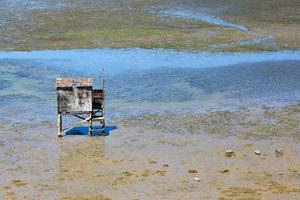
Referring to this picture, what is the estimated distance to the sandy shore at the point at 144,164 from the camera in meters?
15.1

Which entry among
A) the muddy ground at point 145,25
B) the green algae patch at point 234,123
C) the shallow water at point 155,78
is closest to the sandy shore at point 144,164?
the green algae patch at point 234,123

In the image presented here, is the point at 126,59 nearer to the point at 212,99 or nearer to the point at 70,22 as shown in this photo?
the point at 212,99

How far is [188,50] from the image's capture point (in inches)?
1308

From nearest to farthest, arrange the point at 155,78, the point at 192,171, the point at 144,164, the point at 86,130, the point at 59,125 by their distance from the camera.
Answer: the point at 192,171, the point at 144,164, the point at 59,125, the point at 86,130, the point at 155,78

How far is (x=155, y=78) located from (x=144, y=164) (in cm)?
1027

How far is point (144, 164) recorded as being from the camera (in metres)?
17.1

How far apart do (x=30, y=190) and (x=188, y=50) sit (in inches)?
758

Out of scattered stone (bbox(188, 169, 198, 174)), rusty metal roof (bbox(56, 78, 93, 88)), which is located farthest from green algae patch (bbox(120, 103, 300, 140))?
scattered stone (bbox(188, 169, 198, 174))

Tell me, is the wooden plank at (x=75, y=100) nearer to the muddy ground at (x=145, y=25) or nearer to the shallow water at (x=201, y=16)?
the muddy ground at (x=145, y=25)

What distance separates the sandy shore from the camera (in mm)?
15141

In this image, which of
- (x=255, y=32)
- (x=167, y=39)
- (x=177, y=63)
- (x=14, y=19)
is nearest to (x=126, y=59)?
(x=177, y=63)

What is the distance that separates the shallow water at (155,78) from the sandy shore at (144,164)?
7.60 ft

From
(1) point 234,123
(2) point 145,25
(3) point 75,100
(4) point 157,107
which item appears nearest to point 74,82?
(3) point 75,100

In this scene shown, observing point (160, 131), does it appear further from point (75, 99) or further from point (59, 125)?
point (59, 125)
